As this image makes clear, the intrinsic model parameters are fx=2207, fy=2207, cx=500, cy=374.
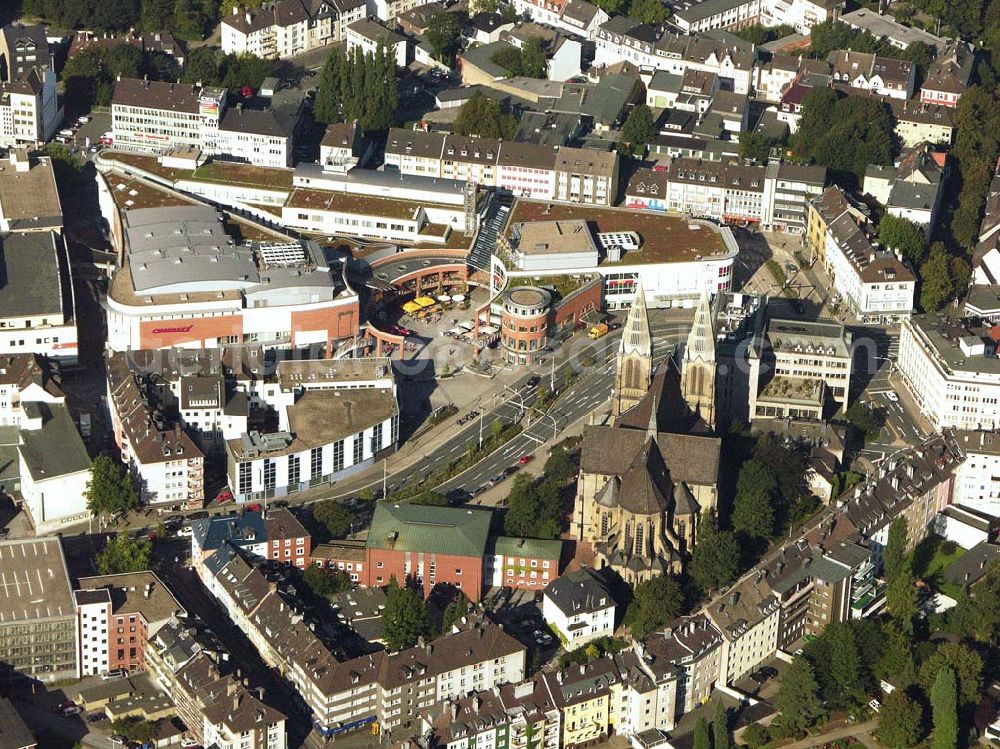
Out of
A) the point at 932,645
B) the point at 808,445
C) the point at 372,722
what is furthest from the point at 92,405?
the point at 932,645

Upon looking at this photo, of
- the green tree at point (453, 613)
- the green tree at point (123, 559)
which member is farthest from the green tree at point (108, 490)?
the green tree at point (453, 613)

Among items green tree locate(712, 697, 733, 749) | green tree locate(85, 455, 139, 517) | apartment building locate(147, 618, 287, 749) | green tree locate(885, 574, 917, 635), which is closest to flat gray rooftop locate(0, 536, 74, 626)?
green tree locate(85, 455, 139, 517)

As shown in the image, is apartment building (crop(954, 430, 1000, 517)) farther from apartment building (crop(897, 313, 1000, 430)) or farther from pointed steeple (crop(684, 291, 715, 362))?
pointed steeple (crop(684, 291, 715, 362))

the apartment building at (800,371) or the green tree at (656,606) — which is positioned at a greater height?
the apartment building at (800,371)

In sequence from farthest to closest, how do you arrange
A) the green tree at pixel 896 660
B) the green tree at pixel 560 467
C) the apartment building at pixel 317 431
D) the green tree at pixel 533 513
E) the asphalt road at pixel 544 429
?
1. the asphalt road at pixel 544 429
2. the apartment building at pixel 317 431
3. the green tree at pixel 560 467
4. the green tree at pixel 533 513
5. the green tree at pixel 896 660

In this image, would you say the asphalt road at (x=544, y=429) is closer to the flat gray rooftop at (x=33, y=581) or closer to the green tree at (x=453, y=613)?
the green tree at (x=453, y=613)

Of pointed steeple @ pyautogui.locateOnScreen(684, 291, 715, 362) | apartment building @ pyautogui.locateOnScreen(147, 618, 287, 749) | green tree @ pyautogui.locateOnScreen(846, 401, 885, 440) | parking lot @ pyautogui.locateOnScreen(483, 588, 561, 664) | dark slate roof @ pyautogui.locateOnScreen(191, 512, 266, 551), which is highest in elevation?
pointed steeple @ pyautogui.locateOnScreen(684, 291, 715, 362)

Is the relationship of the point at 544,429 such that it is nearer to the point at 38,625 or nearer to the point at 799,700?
the point at 799,700

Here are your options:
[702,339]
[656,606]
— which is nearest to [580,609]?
[656,606]
